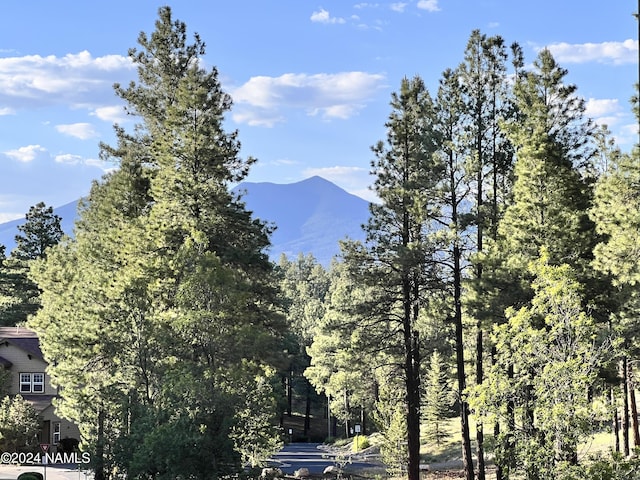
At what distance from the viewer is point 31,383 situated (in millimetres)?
41906

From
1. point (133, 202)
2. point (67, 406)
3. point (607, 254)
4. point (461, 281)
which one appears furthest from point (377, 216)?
point (67, 406)

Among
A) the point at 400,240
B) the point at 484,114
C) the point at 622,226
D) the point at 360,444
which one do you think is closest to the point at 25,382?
the point at 360,444

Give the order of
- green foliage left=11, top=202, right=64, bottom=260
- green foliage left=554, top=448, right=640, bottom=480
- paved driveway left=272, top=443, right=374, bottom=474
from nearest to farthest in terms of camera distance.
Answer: green foliage left=554, top=448, right=640, bottom=480 → paved driveway left=272, top=443, right=374, bottom=474 → green foliage left=11, top=202, right=64, bottom=260

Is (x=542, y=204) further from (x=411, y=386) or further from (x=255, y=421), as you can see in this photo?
(x=255, y=421)

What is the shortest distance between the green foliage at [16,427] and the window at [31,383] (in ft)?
17.8

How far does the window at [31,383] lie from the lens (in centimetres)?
4181

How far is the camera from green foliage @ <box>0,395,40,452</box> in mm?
35156

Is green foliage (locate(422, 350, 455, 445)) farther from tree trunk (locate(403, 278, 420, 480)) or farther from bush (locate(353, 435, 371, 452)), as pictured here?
tree trunk (locate(403, 278, 420, 480))

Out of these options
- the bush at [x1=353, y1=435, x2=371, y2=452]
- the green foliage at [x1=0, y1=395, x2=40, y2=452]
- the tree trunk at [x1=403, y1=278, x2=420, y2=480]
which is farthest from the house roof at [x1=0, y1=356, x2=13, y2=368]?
the tree trunk at [x1=403, y1=278, x2=420, y2=480]

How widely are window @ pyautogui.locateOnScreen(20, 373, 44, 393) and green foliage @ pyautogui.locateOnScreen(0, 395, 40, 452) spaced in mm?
5432

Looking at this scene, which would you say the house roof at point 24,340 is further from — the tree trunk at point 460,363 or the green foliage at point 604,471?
the green foliage at point 604,471

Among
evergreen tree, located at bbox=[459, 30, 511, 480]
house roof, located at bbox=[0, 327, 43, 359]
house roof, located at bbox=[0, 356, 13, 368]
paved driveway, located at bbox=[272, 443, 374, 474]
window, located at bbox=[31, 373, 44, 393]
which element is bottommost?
paved driveway, located at bbox=[272, 443, 374, 474]

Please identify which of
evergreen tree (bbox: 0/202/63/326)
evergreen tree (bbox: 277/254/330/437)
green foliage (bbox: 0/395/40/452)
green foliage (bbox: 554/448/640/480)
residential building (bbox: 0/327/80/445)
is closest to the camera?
green foliage (bbox: 554/448/640/480)

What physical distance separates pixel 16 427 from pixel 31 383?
7158mm
